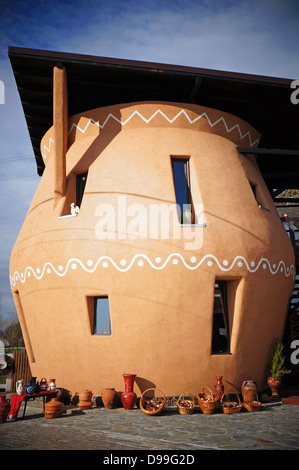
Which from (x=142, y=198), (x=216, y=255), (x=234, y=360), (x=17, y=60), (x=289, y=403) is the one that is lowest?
(x=289, y=403)

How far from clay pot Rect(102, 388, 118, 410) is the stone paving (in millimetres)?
131

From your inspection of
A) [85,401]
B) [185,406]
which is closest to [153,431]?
[185,406]

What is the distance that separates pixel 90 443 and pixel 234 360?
4.64 metres

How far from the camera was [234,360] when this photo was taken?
9.69 metres

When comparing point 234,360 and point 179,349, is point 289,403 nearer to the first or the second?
point 234,360

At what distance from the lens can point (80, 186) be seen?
37.3 ft

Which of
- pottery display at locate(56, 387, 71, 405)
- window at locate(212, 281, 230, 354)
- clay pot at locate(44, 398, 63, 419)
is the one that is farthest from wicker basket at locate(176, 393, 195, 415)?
pottery display at locate(56, 387, 71, 405)

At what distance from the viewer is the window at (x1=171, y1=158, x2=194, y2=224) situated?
33.2 feet

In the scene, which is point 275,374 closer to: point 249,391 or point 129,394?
point 249,391

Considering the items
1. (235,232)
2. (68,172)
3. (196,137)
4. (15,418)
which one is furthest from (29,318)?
(196,137)

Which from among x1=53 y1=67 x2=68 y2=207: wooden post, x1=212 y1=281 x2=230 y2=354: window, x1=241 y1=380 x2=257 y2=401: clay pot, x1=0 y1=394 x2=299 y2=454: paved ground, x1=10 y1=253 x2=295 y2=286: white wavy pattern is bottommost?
x1=0 y1=394 x2=299 y2=454: paved ground

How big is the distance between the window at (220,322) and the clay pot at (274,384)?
145 centimetres

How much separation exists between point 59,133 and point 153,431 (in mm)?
7903

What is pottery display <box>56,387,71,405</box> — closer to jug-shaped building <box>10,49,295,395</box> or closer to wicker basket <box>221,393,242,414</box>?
jug-shaped building <box>10,49,295,395</box>
